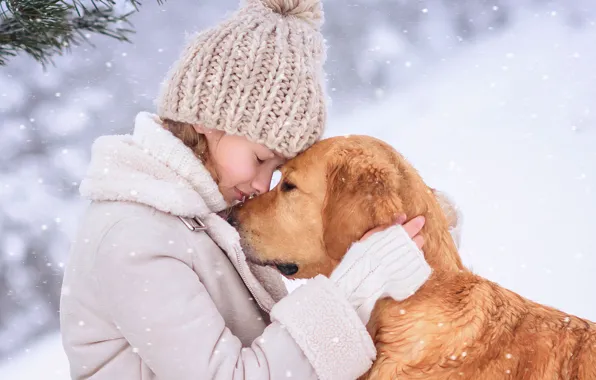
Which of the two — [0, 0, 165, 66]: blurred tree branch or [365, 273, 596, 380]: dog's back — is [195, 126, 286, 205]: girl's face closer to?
[0, 0, 165, 66]: blurred tree branch

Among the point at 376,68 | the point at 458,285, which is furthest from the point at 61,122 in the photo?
the point at 458,285

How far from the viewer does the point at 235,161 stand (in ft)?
6.35

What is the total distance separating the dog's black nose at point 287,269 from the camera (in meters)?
2.03

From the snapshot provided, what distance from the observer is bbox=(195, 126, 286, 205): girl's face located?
6.31 feet

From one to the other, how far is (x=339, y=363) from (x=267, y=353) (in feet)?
0.66

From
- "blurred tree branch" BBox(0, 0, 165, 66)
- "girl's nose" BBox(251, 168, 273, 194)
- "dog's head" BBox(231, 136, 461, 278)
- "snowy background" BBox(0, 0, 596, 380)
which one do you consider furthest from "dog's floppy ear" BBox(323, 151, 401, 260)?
"snowy background" BBox(0, 0, 596, 380)

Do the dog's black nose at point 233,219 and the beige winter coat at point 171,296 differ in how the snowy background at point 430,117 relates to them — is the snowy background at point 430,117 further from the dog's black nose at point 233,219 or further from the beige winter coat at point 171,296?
the beige winter coat at point 171,296

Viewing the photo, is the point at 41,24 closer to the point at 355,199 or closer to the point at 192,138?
the point at 192,138

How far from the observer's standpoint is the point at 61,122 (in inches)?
151

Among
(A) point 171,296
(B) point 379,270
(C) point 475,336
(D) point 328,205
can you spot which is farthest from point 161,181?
(C) point 475,336

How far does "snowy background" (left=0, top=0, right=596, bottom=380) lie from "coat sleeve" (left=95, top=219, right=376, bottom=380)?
2094 mm

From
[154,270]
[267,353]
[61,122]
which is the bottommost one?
[61,122]

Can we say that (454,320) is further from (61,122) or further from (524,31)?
(61,122)

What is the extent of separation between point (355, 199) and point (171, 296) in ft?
2.06
